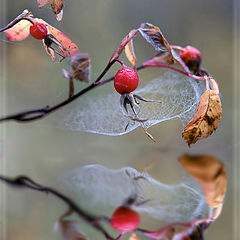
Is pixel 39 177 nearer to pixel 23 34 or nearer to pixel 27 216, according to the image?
pixel 27 216

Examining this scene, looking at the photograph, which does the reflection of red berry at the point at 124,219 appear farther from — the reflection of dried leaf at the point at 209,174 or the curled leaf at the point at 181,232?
the reflection of dried leaf at the point at 209,174

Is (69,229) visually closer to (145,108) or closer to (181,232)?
(181,232)

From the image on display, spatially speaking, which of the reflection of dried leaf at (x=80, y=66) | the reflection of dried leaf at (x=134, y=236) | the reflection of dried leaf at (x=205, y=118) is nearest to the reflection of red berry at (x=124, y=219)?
the reflection of dried leaf at (x=134, y=236)

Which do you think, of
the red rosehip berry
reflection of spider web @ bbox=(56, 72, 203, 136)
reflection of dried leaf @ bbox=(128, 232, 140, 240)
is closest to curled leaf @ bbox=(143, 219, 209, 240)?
reflection of dried leaf @ bbox=(128, 232, 140, 240)

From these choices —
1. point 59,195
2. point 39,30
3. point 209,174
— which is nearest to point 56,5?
point 39,30

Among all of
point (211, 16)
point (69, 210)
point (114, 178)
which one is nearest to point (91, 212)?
point (69, 210)

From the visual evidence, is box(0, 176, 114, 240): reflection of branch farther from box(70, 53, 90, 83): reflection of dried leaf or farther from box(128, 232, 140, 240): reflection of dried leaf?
box(70, 53, 90, 83): reflection of dried leaf
